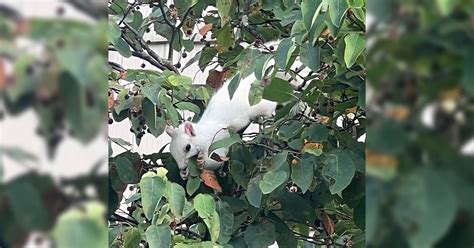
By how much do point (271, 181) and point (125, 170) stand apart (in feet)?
1.03

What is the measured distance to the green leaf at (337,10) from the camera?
0.81m

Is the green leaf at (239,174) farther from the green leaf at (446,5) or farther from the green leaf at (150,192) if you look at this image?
the green leaf at (446,5)

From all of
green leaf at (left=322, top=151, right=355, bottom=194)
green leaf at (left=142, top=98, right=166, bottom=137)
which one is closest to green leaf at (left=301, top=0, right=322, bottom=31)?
green leaf at (left=322, top=151, right=355, bottom=194)

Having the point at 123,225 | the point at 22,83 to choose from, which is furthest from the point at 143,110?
the point at 22,83

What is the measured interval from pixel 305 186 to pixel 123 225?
0.38m

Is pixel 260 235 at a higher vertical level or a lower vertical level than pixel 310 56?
lower

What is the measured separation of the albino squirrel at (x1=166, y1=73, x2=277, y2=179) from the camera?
4.68 feet

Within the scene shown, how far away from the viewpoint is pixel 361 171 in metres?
0.98

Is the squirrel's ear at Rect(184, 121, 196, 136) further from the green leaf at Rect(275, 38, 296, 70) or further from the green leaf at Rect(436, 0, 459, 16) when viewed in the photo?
the green leaf at Rect(436, 0, 459, 16)

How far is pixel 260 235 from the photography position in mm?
1034

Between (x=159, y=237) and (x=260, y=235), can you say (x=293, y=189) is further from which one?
(x=159, y=237)

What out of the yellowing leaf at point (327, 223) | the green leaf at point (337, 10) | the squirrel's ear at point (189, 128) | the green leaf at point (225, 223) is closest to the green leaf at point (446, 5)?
the green leaf at point (337, 10)

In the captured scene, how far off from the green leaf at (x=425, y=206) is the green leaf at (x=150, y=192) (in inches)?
26.8

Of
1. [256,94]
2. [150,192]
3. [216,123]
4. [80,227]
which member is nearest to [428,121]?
[80,227]
